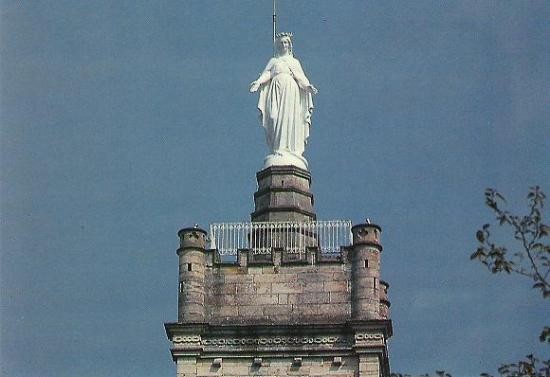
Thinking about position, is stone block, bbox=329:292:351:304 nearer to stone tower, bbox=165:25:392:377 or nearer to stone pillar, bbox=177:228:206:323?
stone tower, bbox=165:25:392:377

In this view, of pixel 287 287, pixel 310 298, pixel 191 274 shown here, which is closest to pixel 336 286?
pixel 310 298

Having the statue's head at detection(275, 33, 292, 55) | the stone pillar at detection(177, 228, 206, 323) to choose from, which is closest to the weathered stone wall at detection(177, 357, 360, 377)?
the stone pillar at detection(177, 228, 206, 323)

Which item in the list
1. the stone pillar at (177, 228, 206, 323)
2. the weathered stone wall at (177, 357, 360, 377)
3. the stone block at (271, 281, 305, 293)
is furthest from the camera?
the stone block at (271, 281, 305, 293)

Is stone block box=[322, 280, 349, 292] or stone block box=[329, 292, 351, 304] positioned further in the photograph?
stone block box=[322, 280, 349, 292]

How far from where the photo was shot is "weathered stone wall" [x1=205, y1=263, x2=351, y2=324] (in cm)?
4528

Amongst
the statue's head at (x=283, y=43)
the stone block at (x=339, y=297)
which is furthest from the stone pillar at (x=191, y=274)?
the statue's head at (x=283, y=43)

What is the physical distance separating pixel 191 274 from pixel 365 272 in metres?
4.70

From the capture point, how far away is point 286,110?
4981cm

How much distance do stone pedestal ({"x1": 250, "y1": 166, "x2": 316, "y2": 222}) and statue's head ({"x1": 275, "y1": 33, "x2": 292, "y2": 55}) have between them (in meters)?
Answer: 4.22

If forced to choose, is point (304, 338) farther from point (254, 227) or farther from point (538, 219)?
point (538, 219)

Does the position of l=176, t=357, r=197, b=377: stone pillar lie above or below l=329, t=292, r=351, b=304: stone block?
below

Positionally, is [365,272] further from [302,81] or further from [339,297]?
[302,81]

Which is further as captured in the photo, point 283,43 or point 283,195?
point 283,43

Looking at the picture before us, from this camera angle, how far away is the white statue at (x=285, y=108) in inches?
1951
